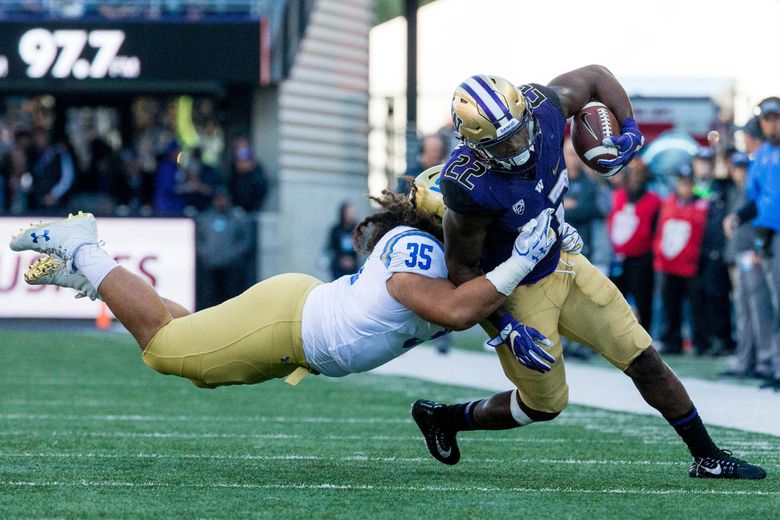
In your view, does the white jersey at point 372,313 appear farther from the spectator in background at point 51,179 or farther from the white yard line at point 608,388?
the spectator in background at point 51,179

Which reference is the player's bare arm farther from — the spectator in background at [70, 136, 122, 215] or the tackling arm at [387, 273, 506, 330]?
the spectator in background at [70, 136, 122, 215]

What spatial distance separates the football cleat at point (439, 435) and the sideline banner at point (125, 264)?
31.0 feet

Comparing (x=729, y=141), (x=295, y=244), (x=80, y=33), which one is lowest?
(x=295, y=244)

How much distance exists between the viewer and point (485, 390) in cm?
934

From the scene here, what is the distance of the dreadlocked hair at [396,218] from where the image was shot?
5.56m

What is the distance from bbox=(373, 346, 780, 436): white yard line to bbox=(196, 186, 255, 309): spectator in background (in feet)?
11.5

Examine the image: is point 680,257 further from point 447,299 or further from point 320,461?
point 447,299

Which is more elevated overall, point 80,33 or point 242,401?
point 80,33

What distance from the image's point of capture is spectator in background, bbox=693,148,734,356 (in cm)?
→ 1293

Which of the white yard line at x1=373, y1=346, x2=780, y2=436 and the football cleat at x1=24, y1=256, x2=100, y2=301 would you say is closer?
the football cleat at x1=24, y1=256, x2=100, y2=301

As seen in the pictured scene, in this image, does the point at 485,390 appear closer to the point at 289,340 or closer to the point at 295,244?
the point at 289,340

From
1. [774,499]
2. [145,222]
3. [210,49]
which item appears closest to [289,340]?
[774,499]

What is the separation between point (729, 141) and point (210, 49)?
20.2 ft

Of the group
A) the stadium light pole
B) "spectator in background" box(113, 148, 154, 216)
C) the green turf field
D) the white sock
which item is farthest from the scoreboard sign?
the white sock
